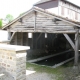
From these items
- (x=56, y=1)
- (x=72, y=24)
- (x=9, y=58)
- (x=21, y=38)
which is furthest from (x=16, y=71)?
(x=56, y=1)

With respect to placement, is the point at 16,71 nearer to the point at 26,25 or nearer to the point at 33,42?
the point at 26,25

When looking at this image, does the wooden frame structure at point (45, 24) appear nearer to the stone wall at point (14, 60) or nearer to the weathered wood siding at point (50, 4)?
the stone wall at point (14, 60)

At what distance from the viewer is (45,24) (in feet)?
32.5

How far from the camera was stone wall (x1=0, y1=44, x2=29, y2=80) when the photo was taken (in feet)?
16.3

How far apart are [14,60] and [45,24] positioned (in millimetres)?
5503

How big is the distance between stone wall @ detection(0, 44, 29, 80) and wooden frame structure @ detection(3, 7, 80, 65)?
4.45 m

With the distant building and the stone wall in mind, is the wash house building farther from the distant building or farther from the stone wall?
the stone wall

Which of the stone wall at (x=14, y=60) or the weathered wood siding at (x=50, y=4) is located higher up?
the weathered wood siding at (x=50, y=4)

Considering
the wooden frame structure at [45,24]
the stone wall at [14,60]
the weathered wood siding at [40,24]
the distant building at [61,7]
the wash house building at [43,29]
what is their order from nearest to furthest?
the stone wall at [14,60] < the wooden frame structure at [45,24] < the wash house building at [43,29] < the weathered wood siding at [40,24] < the distant building at [61,7]

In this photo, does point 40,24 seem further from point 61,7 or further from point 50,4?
point 50,4

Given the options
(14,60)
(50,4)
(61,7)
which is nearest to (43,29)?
(14,60)

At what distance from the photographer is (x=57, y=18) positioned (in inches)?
348

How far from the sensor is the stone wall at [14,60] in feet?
16.3

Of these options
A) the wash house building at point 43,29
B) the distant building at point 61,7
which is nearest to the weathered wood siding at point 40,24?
the wash house building at point 43,29
